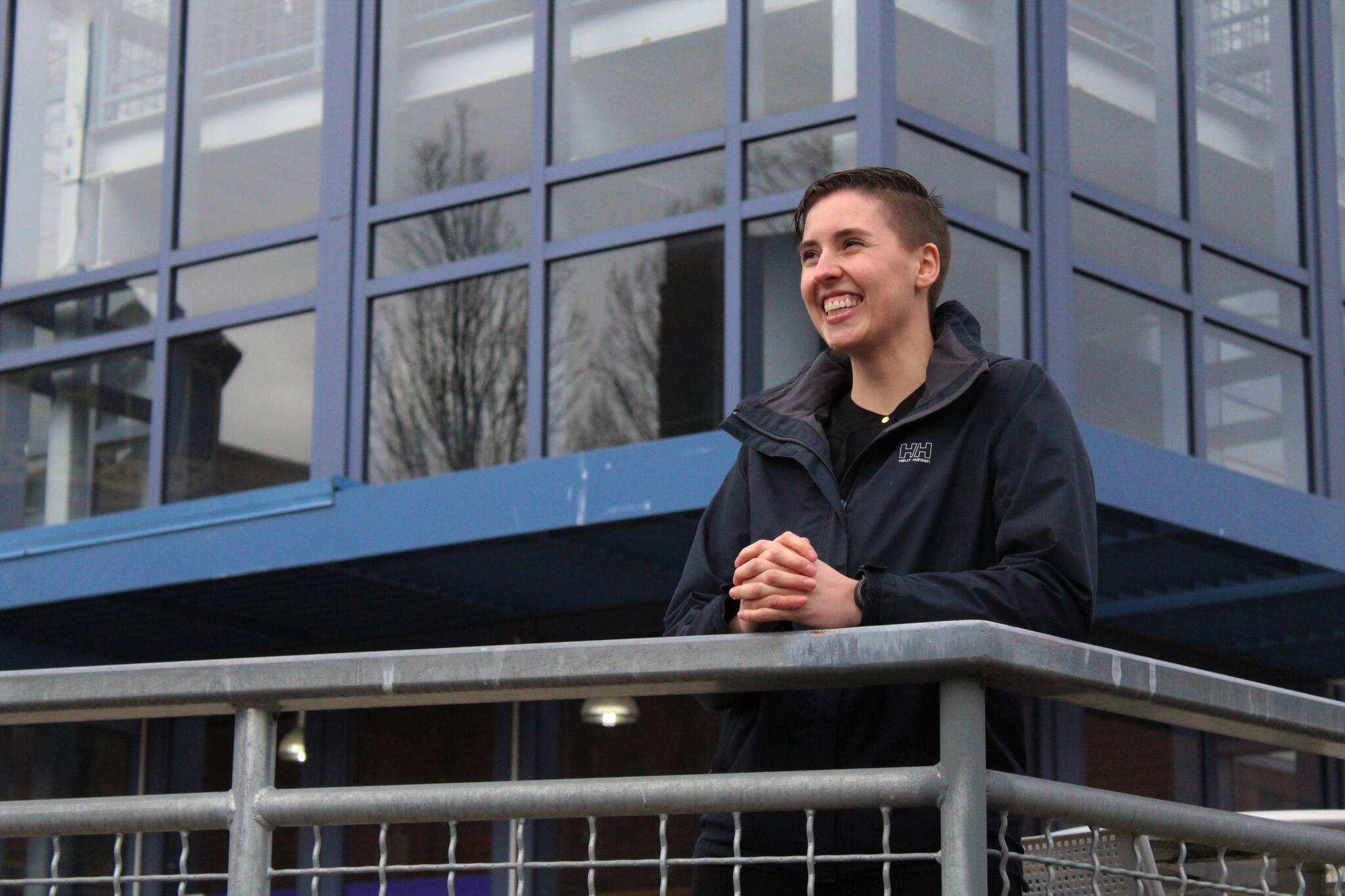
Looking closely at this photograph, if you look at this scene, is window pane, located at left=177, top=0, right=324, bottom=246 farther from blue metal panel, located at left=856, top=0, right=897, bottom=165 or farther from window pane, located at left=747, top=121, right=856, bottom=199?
blue metal panel, located at left=856, top=0, right=897, bottom=165

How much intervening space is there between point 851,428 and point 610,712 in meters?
8.42

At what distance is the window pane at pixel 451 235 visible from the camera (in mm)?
10781

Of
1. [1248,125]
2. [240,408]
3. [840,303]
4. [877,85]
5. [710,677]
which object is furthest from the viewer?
[1248,125]

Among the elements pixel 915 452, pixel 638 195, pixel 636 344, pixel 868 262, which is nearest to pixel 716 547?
pixel 915 452

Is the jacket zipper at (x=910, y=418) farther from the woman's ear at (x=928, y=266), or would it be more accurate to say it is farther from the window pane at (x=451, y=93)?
the window pane at (x=451, y=93)

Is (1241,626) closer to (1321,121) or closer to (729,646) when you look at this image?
(1321,121)

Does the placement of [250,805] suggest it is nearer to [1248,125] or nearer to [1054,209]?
[1054,209]

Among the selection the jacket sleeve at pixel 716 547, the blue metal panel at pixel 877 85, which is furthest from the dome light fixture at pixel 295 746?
the jacket sleeve at pixel 716 547

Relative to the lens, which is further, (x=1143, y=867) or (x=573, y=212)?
(x=573, y=212)

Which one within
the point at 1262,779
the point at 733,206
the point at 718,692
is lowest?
the point at 718,692

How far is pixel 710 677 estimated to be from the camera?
8.39 feet

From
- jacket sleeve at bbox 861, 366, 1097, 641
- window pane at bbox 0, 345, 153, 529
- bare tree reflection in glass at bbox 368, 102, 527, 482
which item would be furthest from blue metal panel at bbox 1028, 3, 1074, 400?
jacket sleeve at bbox 861, 366, 1097, 641

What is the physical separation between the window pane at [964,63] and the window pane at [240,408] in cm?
382

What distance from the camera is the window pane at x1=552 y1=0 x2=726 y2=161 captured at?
34.0 feet
